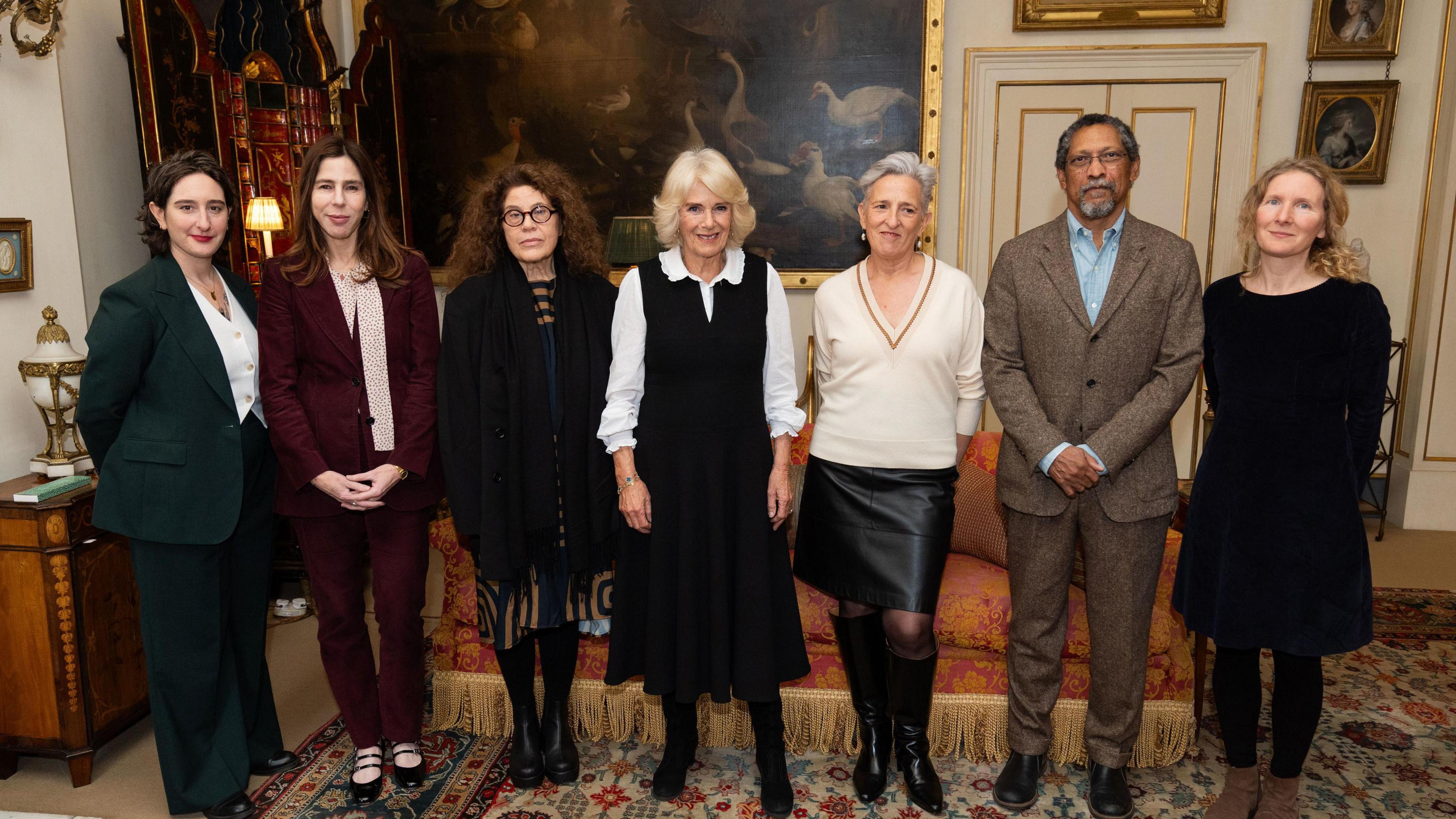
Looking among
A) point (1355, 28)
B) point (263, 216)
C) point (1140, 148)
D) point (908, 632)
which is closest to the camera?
point (908, 632)

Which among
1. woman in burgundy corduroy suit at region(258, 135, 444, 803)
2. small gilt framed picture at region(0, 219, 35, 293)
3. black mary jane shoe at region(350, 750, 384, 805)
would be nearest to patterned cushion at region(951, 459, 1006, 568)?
woman in burgundy corduroy suit at region(258, 135, 444, 803)

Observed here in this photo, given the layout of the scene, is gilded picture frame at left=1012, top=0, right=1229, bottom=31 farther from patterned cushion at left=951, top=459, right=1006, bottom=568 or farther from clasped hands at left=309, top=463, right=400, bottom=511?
clasped hands at left=309, top=463, right=400, bottom=511

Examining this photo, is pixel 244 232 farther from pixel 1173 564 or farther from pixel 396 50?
pixel 1173 564

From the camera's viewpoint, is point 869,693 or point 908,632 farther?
Result: point 869,693

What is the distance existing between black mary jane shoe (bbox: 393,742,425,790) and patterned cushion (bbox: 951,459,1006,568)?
5.91 ft

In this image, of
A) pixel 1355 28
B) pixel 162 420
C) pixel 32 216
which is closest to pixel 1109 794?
pixel 162 420

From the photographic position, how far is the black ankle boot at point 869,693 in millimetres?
2426

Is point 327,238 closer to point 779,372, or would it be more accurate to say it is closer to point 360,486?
point 360,486

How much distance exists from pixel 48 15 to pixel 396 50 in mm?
2435

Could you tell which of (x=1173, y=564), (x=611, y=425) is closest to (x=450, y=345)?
(x=611, y=425)

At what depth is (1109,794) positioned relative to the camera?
2.37 m

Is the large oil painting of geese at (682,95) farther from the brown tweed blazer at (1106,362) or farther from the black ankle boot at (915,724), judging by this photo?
the black ankle boot at (915,724)

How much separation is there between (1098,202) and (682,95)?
3437 mm

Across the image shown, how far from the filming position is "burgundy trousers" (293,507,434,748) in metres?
2.39
